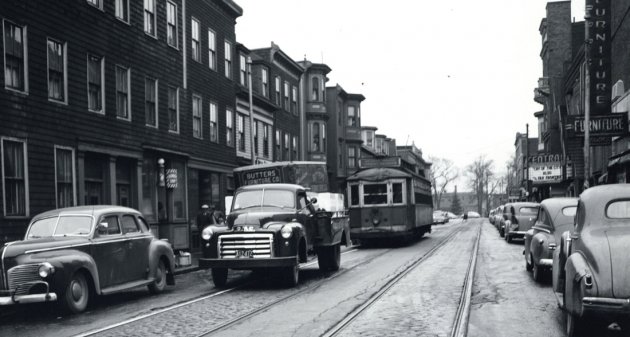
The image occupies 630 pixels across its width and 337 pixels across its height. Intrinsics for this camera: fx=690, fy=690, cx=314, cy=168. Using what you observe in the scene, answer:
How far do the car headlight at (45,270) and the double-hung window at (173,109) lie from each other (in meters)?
15.0

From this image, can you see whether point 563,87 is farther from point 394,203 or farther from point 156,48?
point 156,48

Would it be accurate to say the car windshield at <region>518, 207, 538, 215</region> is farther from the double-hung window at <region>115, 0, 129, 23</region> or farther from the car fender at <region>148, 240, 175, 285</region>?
the car fender at <region>148, 240, 175, 285</region>

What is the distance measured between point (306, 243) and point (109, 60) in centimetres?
967

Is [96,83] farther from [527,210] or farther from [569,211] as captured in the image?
[527,210]

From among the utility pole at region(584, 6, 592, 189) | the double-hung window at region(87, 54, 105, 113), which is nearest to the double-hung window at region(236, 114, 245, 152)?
the double-hung window at region(87, 54, 105, 113)

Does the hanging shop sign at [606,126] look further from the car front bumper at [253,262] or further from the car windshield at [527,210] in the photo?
the car front bumper at [253,262]

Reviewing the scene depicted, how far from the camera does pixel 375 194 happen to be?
94.3 feet

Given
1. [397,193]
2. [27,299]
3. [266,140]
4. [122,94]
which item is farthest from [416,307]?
[266,140]

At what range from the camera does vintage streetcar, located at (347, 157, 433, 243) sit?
2817 cm

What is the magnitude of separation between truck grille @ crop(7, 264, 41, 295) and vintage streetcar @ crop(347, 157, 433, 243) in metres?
18.5

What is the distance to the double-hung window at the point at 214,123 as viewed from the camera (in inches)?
1171

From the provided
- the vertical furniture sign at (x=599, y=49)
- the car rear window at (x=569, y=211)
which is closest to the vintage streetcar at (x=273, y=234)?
the car rear window at (x=569, y=211)

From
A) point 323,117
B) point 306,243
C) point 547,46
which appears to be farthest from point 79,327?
point 547,46

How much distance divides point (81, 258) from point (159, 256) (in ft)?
9.31
